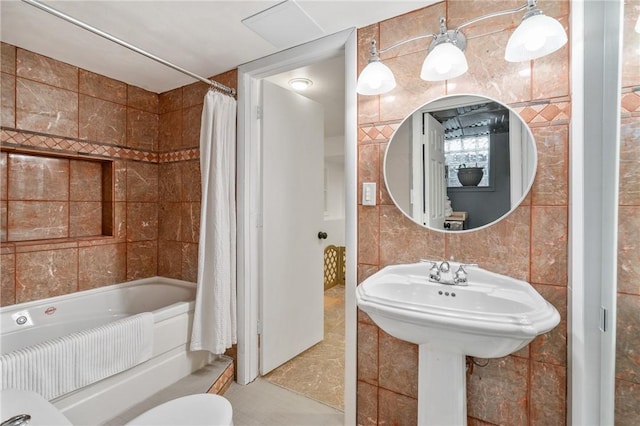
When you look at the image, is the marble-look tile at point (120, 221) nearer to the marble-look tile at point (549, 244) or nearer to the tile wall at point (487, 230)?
the tile wall at point (487, 230)

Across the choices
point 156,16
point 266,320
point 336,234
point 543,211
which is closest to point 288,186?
point 266,320

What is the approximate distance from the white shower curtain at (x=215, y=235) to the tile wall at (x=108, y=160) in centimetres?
40

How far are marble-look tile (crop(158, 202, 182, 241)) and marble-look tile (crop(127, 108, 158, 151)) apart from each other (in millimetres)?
Result: 518

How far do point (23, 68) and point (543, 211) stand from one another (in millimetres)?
2989

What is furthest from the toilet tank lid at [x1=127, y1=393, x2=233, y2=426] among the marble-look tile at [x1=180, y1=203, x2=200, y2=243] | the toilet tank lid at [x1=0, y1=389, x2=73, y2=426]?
the marble-look tile at [x1=180, y1=203, x2=200, y2=243]

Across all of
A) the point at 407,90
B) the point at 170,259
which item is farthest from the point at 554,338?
the point at 170,259

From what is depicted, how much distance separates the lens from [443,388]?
121cm

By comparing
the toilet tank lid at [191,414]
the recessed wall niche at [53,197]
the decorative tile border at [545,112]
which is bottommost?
the toilet tank lid at [191,414]

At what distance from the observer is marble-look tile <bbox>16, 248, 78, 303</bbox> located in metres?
1.93

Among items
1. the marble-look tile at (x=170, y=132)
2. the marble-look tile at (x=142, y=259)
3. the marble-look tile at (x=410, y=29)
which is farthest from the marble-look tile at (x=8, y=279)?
the marble-look tile at (x=410, y=29)

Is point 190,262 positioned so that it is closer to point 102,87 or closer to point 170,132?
point 170,132

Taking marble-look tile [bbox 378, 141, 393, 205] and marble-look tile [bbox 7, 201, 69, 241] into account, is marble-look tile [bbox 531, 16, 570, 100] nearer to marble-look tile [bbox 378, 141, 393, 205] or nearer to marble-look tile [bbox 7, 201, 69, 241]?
marble-look tile [bbox 378, 141, 393, 205]

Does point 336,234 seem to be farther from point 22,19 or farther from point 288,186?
point 22,19

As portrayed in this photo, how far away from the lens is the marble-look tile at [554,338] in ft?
4.02
